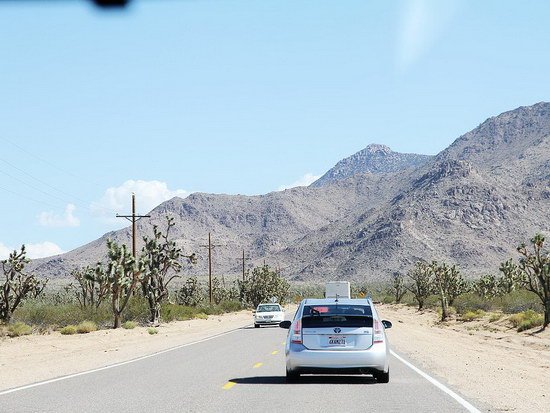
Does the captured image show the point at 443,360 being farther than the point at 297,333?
Yes

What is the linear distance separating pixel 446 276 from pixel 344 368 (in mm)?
64756

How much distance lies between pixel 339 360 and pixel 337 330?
0.57 meters

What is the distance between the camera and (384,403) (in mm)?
12914

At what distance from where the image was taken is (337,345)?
15898 mm

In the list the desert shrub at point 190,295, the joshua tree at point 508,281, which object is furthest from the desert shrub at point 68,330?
the joshua tree at point 508,281

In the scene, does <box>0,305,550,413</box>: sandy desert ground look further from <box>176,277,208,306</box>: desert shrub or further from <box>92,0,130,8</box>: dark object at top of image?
<box>176,277,208,306</box>: desert shrub

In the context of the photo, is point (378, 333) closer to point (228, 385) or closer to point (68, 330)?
point (228, 385)

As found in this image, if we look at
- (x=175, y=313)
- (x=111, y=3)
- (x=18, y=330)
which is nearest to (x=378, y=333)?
(x=111, y=3)

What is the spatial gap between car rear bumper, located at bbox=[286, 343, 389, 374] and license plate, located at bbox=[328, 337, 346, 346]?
0.49 feet

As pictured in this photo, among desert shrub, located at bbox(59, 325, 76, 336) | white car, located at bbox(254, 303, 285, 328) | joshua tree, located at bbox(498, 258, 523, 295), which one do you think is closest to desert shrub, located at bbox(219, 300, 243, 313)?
joshua tree, located at bbox(498, 258, 523, 295)

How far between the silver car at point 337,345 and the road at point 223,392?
12.6 inches

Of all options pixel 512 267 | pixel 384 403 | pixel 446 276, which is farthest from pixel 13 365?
pixel 512 267

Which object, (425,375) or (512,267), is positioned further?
(512,267)

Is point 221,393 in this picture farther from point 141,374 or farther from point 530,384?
point 530,384
